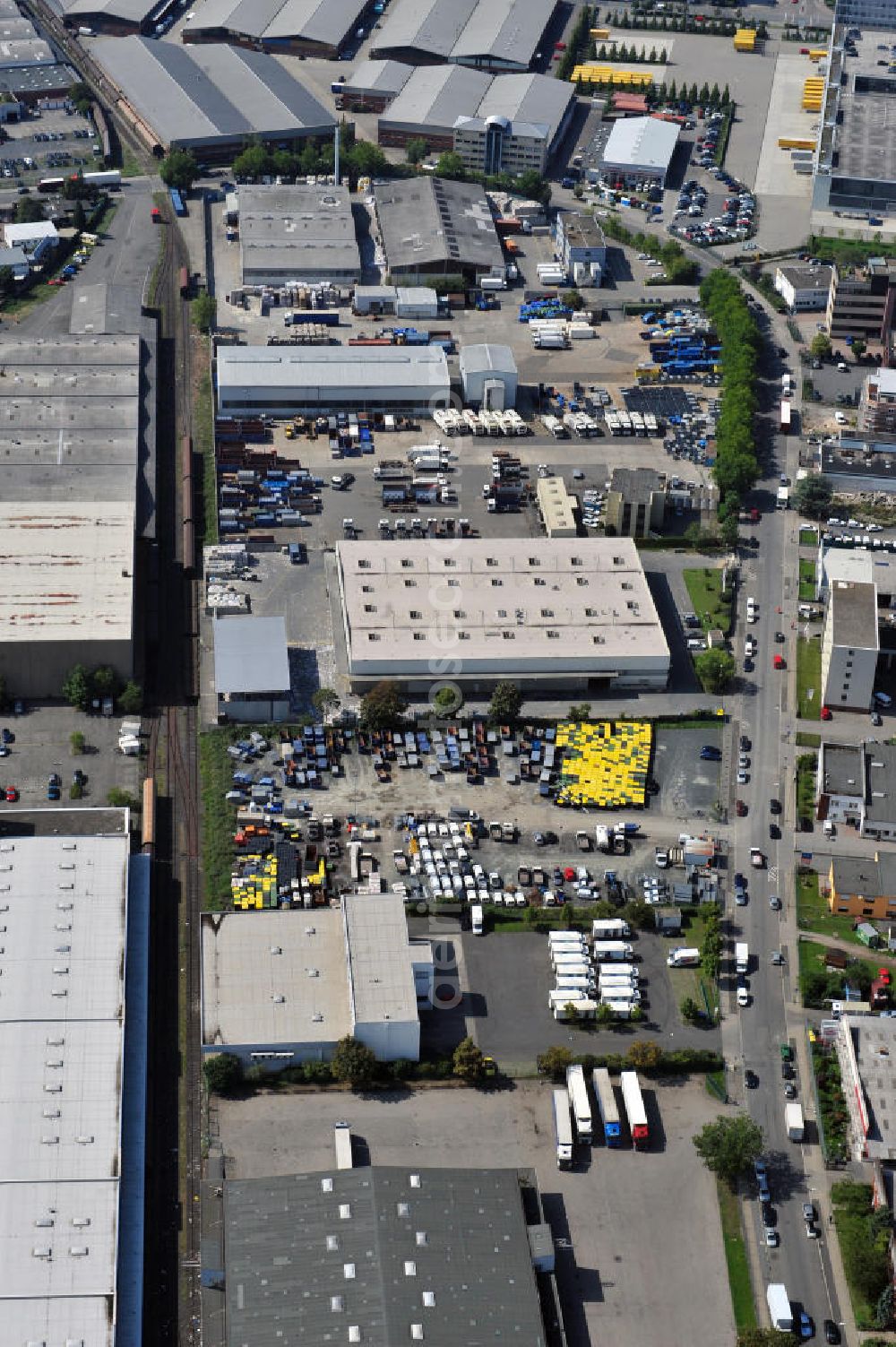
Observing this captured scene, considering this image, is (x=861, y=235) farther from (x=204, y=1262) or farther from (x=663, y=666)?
(x=204, y=1262)

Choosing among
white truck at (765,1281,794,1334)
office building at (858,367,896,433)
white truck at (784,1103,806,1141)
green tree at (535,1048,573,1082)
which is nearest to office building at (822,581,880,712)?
office building at (858,367,896,433)

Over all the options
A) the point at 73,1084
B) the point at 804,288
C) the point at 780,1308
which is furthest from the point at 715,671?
the point at 804,288

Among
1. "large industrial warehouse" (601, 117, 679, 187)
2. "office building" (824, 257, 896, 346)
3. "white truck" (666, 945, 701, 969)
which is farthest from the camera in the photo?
"large industrial warehouse" (601, 117, 679, 187)

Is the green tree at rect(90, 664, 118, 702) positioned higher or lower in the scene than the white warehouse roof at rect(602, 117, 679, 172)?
lower

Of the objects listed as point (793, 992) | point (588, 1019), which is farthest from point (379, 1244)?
point (793, 992)

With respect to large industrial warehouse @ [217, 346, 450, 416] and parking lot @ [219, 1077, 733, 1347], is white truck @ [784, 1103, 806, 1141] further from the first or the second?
large industrial warehouse @ [217, 346, 450, 416]

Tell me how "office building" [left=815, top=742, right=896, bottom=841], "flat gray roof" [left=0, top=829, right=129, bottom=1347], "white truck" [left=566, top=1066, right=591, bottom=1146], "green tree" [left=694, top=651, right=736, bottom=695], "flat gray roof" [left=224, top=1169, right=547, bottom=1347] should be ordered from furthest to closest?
"green tree" [left=694, top=651, right=736, bottom=695] → "office building" [left=815, top=742, right=896, bottom=841] → "white truck" [left=566, top=1066, right=591, bottom=1146] → "flat gray roof" [left=0, top=829, right=129, bottom=1347] → "flat gray roof" [left=224, top=1169, right=547, bottom=1347]
